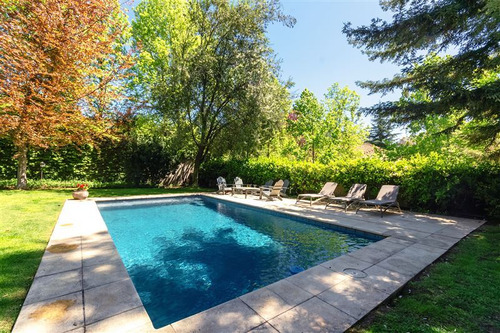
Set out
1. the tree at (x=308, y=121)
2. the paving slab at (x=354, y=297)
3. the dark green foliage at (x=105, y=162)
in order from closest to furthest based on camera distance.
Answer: the paving slab at (x=354, y=297) → the dark green foliage at (x=105, y=162) → the tree at (x=308, y=121)

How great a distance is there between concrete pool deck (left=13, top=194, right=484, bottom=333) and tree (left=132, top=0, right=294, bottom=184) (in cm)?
1275

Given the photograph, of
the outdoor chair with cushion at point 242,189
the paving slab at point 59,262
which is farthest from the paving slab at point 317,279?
the outdoor chair with cushion at point 242,189

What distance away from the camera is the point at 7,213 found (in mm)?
7422

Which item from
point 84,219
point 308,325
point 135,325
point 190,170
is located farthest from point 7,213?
point 190,170

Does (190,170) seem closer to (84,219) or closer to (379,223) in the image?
(84,219)

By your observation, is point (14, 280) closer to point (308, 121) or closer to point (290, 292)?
point (290, 292)

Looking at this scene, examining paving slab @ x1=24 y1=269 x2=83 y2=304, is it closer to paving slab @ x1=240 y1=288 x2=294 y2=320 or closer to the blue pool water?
the blue pool water

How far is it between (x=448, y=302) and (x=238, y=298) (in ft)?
8.94

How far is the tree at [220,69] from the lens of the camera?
15758 mm

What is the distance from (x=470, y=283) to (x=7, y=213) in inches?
468

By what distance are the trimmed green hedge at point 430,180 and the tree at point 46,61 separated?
1349 centimetres

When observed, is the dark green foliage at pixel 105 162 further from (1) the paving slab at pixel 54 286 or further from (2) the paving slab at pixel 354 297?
(2) the paving slab at pixel 354 297

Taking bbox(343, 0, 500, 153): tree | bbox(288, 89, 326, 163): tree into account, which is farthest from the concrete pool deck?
bbox(288, 89, 326, 163): tree

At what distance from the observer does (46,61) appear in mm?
10758
